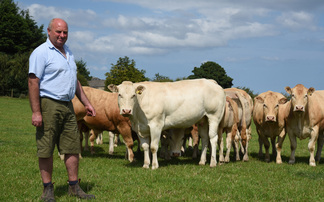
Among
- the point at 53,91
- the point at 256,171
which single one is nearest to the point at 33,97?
the point at 53,91

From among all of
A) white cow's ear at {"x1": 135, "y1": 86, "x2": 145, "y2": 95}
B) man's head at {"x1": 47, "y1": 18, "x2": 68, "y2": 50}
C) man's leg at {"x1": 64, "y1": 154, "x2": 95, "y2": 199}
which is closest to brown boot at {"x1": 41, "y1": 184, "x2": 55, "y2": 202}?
man's leg at {"x1": 64, "y1": 154, "x2": 95, "y2": 199}

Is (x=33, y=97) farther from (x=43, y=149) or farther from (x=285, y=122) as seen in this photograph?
(x=285, y=122)

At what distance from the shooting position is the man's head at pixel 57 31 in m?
6.09

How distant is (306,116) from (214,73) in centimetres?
6694

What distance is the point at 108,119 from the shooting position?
38.0 ft

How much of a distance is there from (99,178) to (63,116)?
2.45 metres

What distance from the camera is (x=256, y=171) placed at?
9.62m

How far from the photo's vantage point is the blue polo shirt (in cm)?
583

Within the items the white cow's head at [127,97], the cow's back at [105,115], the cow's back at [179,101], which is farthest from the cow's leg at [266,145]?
the white cow's head at [127,97]

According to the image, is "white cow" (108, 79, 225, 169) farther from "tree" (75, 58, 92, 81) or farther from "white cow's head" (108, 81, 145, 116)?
"tree" (75, 58, 92, 81)

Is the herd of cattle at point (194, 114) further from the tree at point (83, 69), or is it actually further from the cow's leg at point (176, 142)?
the tree at point (83, 69)

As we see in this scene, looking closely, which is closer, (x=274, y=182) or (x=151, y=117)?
(x=274, y=182)

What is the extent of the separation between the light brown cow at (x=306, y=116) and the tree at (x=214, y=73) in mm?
66195

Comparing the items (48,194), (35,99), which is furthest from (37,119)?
(48,194)
